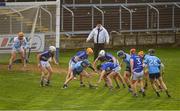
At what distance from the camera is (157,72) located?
78.3 ft

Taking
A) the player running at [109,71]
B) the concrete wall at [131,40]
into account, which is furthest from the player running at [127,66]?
the concrete wall at [131,40]

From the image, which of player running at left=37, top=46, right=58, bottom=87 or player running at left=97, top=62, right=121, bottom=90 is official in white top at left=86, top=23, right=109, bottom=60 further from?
player running at left=97, top=62, right=121, bottom=90

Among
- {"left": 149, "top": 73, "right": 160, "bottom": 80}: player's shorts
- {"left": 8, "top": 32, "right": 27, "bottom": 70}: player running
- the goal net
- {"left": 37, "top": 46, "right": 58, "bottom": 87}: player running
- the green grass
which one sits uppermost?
the goal net

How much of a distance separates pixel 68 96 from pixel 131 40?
2211 cm

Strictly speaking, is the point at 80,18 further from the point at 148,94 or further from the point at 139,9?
the point at 148,94

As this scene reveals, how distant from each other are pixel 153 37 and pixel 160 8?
3.47 m

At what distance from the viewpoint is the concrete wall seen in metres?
43.2

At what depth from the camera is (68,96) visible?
24016mm

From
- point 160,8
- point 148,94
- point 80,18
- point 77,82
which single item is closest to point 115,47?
point 80,18

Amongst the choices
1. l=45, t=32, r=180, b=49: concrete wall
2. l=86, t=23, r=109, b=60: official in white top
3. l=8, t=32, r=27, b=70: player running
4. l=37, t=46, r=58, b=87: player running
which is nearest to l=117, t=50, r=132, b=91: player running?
l=37, t=46, r=58, b=87: player running

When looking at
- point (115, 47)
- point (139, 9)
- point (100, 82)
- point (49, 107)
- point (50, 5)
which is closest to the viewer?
point (49, 107)

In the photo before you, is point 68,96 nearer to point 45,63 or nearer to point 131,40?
point 45,63

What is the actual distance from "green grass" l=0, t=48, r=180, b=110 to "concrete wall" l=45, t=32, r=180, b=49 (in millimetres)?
13191

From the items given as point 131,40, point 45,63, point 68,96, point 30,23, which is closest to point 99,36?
point 30,23
